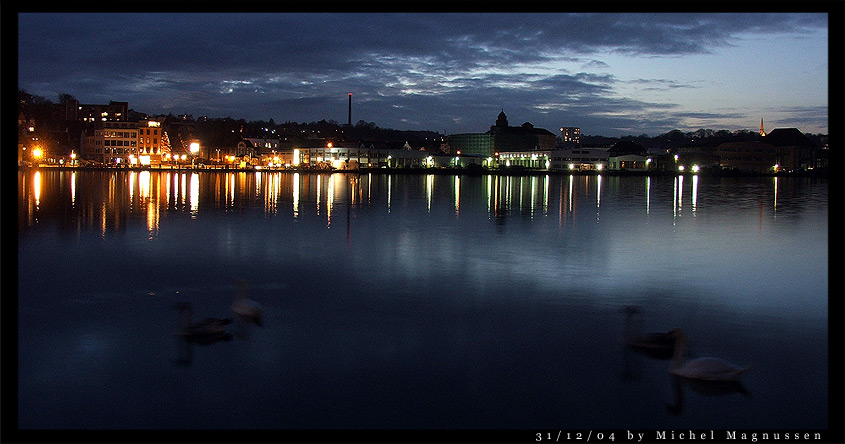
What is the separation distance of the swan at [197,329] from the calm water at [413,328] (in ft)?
0.48

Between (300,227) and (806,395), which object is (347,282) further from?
(300,227)

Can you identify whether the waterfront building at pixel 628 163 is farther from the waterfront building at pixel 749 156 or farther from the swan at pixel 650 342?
the swan at pixel 650 342

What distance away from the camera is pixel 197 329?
19.0 ft

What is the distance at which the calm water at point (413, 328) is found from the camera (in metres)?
4.34

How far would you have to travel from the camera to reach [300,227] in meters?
14.6

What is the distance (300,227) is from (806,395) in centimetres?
1132

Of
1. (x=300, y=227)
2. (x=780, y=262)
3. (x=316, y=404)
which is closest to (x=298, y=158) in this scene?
(x=300, y=227)

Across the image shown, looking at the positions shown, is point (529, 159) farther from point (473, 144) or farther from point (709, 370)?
point (709, 370)

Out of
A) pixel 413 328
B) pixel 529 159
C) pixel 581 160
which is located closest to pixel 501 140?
pixel 529 159

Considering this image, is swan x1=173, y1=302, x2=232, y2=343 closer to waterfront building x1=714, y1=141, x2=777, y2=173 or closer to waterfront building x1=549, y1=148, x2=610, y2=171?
waterfront building x1=549, y1=148, x2=610, y2=171

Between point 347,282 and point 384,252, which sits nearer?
point 347,282

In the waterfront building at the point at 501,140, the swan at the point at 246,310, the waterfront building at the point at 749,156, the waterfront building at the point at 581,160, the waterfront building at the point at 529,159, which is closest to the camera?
the swan at the point at 246,310

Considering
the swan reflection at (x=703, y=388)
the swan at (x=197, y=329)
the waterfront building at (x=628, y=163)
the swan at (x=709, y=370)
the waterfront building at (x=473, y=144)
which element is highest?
the waterfront building at (x=473, y=144)

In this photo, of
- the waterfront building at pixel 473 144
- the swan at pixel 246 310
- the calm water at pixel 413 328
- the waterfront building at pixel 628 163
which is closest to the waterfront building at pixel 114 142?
the waterfront building at pixel 473 144
